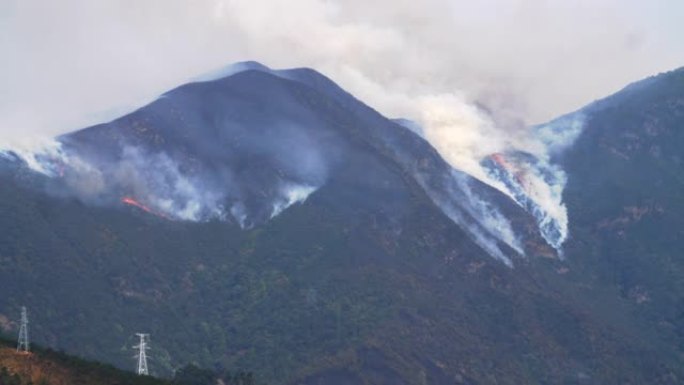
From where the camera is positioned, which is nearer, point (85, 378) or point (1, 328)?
point (85, 378)

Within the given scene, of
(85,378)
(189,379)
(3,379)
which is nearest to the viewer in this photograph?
(3,379)

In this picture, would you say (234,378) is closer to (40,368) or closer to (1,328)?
(1,328)

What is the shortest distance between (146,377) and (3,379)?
794 inches

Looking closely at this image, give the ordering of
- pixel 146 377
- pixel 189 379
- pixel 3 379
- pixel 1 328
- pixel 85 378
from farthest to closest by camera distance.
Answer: pixel 1 328 < pixel 189 379 < pixel 146 377 < pixel 85 378 < pixel 3 379

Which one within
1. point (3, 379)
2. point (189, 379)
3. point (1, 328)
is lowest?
point (3, 379)

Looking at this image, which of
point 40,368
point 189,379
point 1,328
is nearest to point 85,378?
point 40,368

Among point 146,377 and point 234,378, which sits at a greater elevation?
point 234,378

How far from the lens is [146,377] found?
469 feet

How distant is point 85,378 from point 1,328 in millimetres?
69950

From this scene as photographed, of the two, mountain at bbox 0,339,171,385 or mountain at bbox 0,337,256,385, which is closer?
mountain at bbox 0,339,171,385

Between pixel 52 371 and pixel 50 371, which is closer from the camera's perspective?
pixel 50 371

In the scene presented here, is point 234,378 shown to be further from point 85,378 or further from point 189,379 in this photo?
point 85,378

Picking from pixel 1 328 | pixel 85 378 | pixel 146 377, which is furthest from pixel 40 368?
pixel 1 328

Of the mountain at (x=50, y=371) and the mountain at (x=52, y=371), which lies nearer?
the mountain at (x=50, y=371)
